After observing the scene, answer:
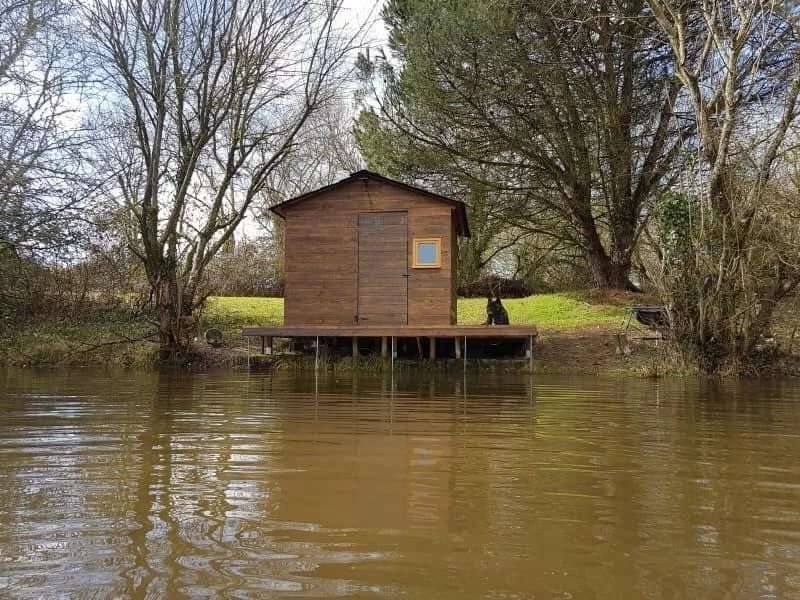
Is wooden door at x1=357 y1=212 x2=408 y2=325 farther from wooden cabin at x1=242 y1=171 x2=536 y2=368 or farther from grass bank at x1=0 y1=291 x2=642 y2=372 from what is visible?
grass bank at x1=0 y1=291 x2=642 y2=372

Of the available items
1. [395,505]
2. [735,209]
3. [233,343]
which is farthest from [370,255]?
[395,505]

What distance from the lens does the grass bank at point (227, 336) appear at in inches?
522

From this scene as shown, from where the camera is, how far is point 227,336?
16.1 meters

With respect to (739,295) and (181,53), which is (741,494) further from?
(181,53)

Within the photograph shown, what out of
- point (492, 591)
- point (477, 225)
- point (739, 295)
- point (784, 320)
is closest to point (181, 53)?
point (477, 225)

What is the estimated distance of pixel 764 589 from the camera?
177 centimetres

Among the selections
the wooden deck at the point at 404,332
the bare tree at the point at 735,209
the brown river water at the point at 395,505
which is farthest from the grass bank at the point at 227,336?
the brown river water at the point at 395,505

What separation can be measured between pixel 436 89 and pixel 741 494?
48.0 ft

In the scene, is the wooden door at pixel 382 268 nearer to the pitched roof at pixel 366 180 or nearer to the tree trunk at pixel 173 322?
the pitched roof at pixel 366 180

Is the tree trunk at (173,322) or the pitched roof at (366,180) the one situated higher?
the pitched roof at (366,180)

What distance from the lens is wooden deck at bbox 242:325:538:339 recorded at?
1210cm

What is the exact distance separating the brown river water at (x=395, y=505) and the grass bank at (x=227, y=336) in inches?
311

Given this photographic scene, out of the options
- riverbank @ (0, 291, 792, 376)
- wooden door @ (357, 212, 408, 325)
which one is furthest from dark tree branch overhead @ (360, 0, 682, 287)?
wooden door @ (357, 212, 408, 325)

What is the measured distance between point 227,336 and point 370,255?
15.5 feet
